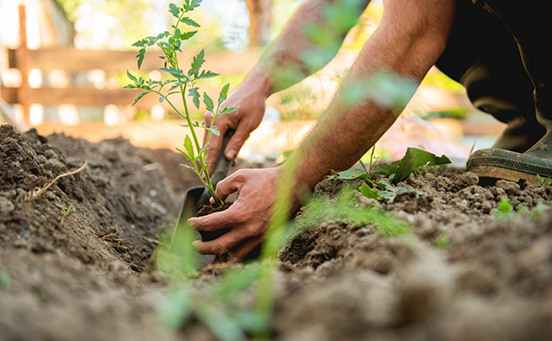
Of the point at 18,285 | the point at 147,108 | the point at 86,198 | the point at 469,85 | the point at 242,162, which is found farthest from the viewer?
the point at 147,108

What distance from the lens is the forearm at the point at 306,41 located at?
2.04 meters

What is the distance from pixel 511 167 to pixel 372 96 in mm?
595

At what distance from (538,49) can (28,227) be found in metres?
1.79

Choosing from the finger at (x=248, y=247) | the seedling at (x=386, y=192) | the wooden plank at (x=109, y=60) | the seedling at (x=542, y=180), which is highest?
the wooden plank at (x=109, y=60)

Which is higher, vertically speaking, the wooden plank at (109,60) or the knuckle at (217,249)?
the wooden plank at (109,60)

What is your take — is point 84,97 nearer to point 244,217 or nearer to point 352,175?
point 244,217

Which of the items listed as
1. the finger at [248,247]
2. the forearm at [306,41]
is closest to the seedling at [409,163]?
the finger at [248,247]

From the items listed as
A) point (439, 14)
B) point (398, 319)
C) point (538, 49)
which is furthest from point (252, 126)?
point (398, 319)

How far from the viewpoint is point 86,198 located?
1.64m

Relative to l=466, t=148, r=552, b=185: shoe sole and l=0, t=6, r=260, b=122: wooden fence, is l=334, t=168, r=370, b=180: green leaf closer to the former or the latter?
l=466, t=148, r=552, b=185: shoe sole

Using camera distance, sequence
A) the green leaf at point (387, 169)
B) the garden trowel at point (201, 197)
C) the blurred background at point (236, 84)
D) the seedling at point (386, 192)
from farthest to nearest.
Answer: the blurred background at point (236, 84), the garden trowel at point (201, 197), the green leaf at point (387, 169), the seedling at point (386, 192)

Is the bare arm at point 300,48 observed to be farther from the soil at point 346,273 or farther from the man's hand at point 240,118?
the soil at point 346,273

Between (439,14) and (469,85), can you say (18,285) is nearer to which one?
(439,14)

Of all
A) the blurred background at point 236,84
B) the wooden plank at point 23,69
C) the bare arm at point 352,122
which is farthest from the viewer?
the wooden plank at point 23,69
